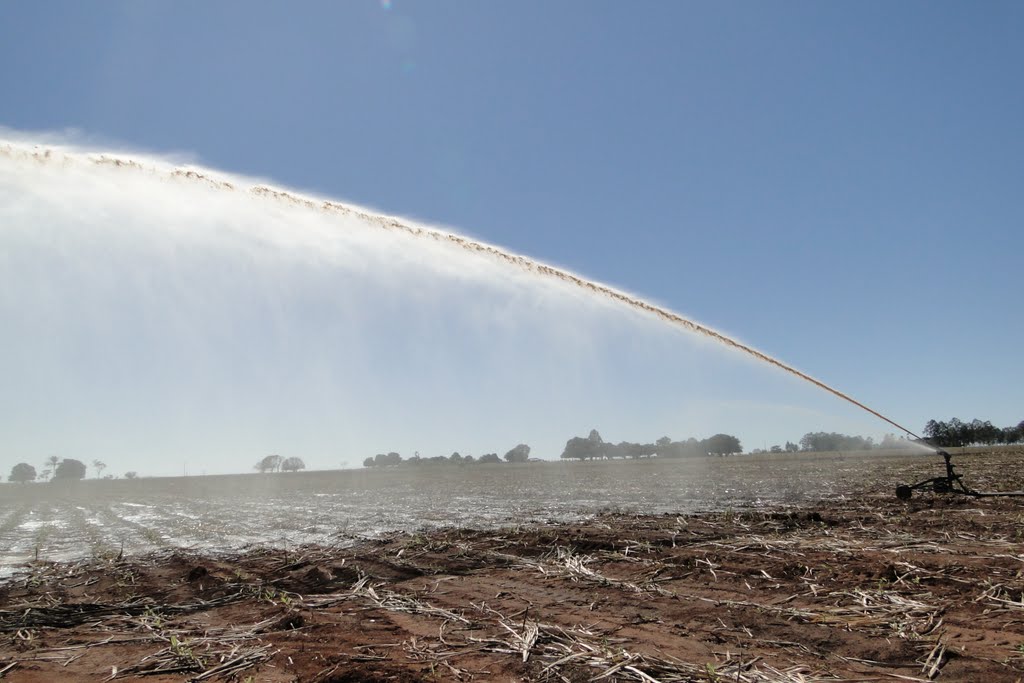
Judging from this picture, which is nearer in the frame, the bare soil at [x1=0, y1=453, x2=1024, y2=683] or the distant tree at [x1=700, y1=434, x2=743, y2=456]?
the bare soil at [x1=0, y1=453, x2=1024, y2=683]

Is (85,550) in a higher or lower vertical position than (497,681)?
lower

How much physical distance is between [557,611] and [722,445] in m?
196

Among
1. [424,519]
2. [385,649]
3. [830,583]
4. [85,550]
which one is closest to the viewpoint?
Answer: [385,649]

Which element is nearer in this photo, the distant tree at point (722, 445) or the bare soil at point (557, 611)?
the bare soil at point (557, 611)

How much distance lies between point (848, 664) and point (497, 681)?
3.50 meters

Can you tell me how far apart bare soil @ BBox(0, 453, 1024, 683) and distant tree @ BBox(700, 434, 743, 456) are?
186 metres

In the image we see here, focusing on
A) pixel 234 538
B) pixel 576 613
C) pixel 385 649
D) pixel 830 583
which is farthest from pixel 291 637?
pixel 234 538

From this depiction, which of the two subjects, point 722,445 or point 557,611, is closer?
point 557,611

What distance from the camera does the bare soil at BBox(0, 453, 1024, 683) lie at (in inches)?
226

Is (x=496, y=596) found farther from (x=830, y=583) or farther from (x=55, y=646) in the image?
(x=55, y=646)

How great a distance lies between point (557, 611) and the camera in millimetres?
7895

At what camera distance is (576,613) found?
7781 mm

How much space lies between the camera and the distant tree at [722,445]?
18719 centimetres

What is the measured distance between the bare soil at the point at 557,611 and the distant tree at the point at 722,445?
185697 mm
